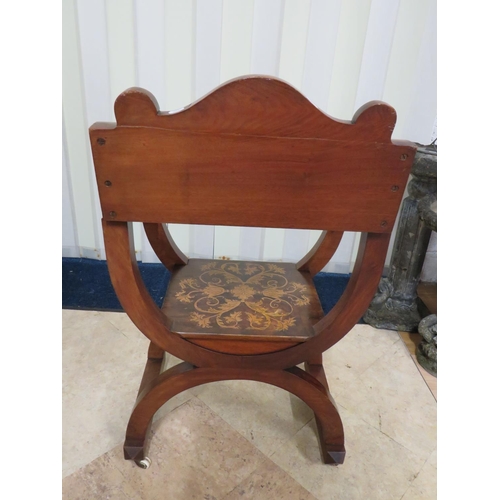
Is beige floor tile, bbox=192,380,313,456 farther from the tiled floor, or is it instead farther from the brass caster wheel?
the brass caster wheel

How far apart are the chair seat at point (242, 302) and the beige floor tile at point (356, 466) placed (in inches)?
14.0

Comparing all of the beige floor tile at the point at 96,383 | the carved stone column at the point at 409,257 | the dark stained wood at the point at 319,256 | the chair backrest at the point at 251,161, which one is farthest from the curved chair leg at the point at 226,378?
the carved stone column at the point at 409,257

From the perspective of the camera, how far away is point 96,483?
103cm

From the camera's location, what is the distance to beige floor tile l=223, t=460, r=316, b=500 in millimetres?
1014

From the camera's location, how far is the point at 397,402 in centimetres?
131

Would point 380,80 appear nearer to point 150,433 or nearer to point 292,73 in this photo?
point 292,73

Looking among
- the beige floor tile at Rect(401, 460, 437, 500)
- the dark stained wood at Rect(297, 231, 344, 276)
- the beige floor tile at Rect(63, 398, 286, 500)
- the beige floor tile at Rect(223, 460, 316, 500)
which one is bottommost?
the beige floor tile at Rect(63, 398, 286, 500)

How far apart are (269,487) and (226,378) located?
0.29 m

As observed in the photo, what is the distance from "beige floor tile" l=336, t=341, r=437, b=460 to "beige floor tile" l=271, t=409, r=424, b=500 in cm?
4

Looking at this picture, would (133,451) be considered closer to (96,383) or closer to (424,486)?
(96,383)

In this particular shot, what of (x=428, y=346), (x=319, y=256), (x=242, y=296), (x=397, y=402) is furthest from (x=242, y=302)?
(x=428, y=346)

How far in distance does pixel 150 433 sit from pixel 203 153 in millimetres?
809

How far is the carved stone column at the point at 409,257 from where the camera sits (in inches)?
57.1

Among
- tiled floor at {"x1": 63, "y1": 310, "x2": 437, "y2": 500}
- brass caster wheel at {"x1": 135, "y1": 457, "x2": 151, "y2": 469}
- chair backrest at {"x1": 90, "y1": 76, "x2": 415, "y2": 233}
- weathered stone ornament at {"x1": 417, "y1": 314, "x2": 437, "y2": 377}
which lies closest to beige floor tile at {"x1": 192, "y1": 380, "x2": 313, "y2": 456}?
tiled floor at {"x1": 63, "y1": 310, "x2": 437, "y2": 500}
